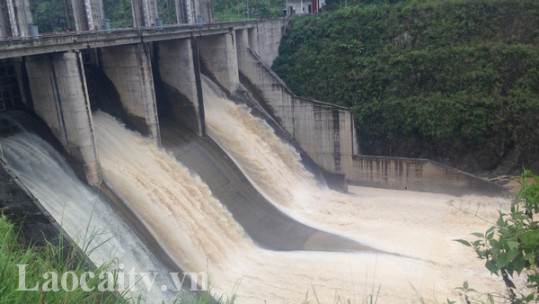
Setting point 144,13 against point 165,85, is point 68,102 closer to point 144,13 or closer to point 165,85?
point 165,85

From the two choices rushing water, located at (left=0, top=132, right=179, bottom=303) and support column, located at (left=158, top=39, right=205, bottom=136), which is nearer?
rushing water, located at (left=0, top=132, right=179, bottom=303)

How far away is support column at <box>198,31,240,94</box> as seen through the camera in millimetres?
18094

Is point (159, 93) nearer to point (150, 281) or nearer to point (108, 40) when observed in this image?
point (108, 40)

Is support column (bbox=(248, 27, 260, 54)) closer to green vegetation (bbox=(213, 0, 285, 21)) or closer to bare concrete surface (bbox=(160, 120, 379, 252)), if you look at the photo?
bare concrete surface (bbox=(160, 120, 379, 252))

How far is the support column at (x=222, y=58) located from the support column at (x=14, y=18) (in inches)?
230

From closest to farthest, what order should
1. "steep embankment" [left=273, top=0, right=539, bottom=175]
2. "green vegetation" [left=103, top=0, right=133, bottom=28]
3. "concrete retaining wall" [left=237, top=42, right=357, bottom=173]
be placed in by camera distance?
"steep embankment" [left=273, top=0, right=539, bottom=175] → "concrete retaining wall" [left=237, top=42, right=357, bottom=173] → "green vegetation" [left=103, top=0, right=133, bottom=28]

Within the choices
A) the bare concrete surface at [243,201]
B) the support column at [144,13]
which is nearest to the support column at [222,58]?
the support column at [144,13]

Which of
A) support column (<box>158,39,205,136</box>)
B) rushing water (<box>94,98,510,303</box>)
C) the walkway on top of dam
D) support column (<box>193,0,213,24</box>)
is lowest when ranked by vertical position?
rushing water (<box>94,98,510,303</box>)

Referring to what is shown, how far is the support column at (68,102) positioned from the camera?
1104 cm

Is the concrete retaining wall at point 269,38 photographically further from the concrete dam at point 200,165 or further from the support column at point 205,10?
the support column at point 205,10

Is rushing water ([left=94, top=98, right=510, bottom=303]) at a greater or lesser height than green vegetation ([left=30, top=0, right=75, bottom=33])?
lesser

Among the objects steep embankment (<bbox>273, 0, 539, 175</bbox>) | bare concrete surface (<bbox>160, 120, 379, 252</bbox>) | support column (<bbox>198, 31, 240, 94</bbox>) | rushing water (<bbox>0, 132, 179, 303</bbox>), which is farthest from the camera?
support column (<bbox>198, 31, 240, 94</bbox>)

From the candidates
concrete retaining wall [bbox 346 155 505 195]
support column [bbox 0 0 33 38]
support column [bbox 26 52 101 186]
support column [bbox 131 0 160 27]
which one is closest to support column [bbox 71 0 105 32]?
support column [bbox 0 0 33 38]

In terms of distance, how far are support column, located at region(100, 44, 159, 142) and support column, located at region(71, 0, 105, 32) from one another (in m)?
3.13
